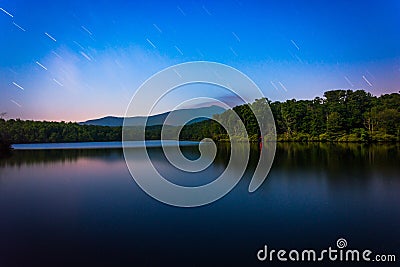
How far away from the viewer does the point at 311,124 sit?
1687 inches

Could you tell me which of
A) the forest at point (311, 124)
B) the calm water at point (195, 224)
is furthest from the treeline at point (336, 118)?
the calm water at point (195, 224)

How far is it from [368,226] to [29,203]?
31.0ft

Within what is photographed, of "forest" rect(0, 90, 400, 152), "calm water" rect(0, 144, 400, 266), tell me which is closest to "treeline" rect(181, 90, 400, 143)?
"forest" rect(0, 90, 400, 152)

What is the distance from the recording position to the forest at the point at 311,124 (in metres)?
36.0

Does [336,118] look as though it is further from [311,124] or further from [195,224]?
[195,224]

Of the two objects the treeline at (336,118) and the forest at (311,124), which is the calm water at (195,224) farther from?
the treeline at (336,118)

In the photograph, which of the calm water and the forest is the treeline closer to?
the forest

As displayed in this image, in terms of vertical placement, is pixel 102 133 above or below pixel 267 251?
above

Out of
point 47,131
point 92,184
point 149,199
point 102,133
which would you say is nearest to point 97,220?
point 149,199

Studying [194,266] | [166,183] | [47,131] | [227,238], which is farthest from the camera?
[47,131]

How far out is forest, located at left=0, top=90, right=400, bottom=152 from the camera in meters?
36.0

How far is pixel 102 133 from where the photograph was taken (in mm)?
61500

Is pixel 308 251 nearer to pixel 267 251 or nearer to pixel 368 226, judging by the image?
pixel 267 251

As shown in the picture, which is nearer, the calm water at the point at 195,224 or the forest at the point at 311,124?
the calm water at the point at 195,224
